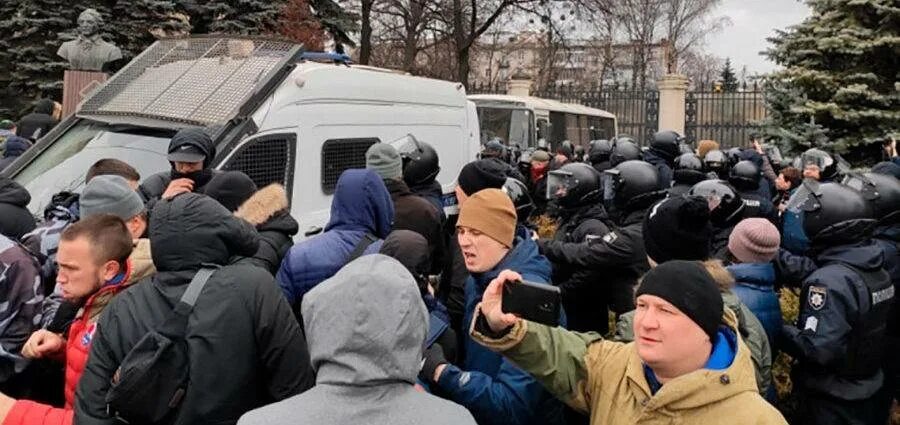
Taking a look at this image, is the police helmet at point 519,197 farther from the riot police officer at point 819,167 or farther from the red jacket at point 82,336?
the riot police officer at point 819,167

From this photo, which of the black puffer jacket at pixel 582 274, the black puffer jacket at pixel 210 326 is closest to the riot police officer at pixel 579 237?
the black puffer jacket at pixel 582 274

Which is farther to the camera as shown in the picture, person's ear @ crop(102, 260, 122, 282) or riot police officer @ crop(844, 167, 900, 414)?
riot police officer @ crop(844, 167, 900, 414)

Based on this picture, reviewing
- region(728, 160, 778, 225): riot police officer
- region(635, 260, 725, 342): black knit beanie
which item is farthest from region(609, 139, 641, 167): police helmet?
region(635, 260, 725, 342): black knit beanie

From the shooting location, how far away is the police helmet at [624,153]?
29.2 ft

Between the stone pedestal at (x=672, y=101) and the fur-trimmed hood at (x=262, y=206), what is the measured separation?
70.9 feet

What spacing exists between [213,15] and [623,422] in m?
19.8

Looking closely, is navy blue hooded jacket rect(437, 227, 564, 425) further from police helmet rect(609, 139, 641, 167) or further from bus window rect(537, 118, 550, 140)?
bus window rect(537, 118, 550, 140)

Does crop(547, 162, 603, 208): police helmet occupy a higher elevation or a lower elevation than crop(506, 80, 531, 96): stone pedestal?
lower

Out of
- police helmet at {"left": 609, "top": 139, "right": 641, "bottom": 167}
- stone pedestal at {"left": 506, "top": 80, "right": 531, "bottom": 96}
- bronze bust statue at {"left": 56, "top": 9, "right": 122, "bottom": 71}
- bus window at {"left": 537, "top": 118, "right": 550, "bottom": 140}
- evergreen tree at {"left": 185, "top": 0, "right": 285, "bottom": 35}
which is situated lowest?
police helmet at {"left": 609, "top": 139, "right": 641, "bottom": 167}

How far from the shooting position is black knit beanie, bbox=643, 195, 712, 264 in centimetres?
343

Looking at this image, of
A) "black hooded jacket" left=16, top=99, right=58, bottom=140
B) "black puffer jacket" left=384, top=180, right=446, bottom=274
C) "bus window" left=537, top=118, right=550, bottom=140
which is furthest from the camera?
"bus window" left=537, top=118, right=550, bottom=140

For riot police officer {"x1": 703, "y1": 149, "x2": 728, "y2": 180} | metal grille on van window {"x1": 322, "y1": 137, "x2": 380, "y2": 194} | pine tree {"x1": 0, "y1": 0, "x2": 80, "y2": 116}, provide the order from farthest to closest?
pine tree {"x1": 0, "y1": 0, "x2": 80, "y2": 116}
riot police officer {"x1": 703, "y1": 149, "x2": 728, "y2": 180}
metal grille on van window {"x1": 322, "y1": 137, "x2": 380, "y2": 194}

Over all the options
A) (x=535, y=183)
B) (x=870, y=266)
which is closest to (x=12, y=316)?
(x=870, y=266)

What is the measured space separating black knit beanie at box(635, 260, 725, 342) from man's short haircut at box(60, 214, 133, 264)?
6.78 feet
